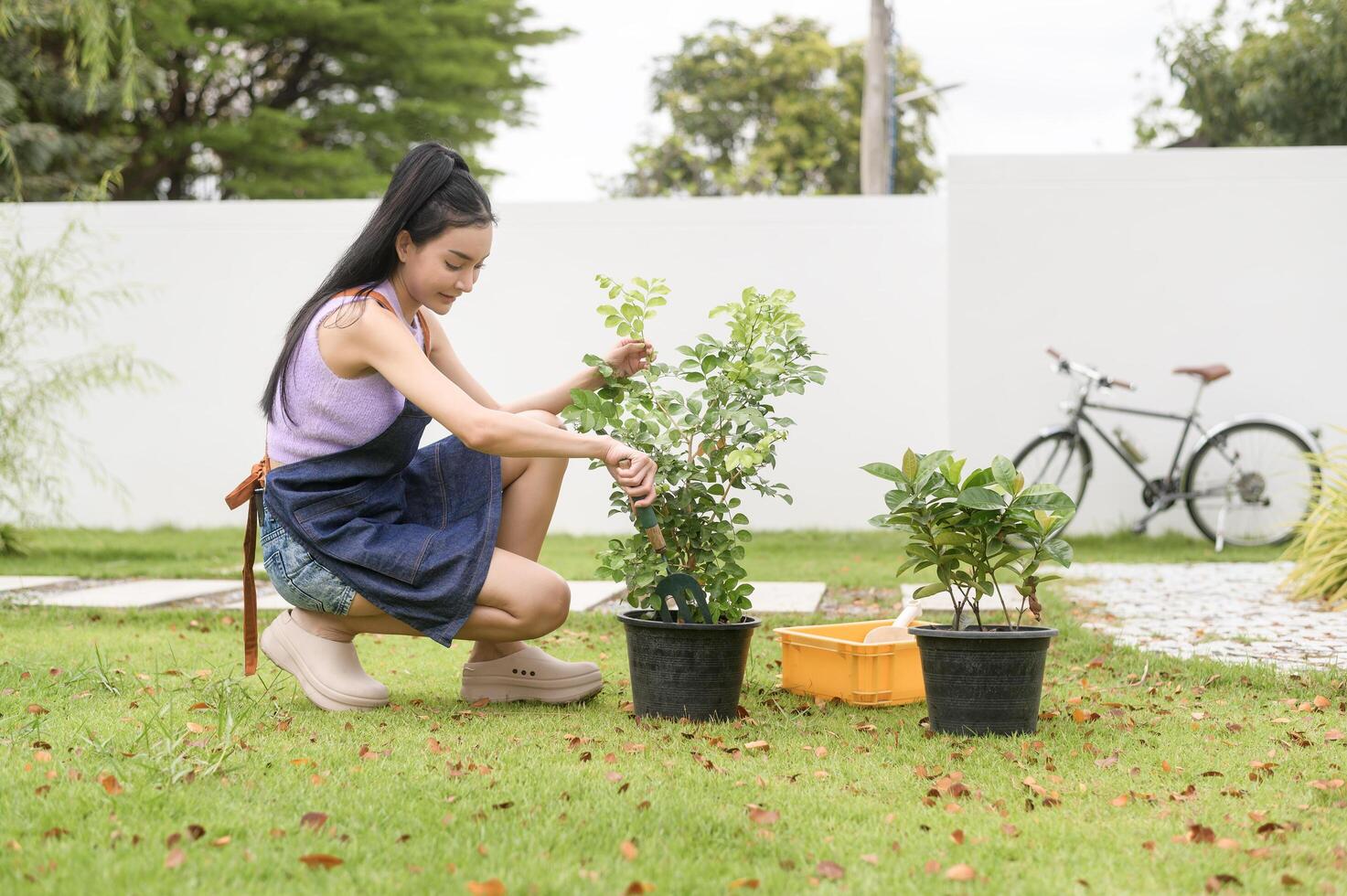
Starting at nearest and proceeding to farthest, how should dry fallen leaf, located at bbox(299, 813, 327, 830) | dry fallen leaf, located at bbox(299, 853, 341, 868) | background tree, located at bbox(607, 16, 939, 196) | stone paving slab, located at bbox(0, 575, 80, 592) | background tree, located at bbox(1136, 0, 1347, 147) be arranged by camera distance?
dry fallen leaf, located at bbox(299, 853, 341, 868)
dry fallen leaf, located at bbox(299, 813, 327, 830)
stone paving slab, located at bbox(0, 575, 80, 592)
background tree, located at bbox(1136, 0, 1347, 147)
background tree, located at bbox(607, 16, 939, 196)

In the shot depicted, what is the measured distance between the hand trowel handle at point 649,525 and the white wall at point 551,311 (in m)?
3.94

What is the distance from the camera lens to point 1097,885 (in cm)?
157

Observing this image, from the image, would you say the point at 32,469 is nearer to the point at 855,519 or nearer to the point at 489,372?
the point at 489,372

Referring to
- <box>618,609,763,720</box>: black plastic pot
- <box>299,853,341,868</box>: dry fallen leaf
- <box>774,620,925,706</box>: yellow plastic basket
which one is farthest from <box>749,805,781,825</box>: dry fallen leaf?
<box>774,620,925,706</box>: yellow plastic basket

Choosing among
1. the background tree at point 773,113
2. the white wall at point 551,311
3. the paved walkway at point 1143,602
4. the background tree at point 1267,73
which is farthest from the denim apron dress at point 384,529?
the background tree at point 773,113

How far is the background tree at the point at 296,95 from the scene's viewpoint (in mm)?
14430

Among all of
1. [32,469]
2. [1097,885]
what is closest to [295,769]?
[1097,885]

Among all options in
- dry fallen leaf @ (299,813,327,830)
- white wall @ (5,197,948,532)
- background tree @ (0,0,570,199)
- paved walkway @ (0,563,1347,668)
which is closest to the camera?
dry fallen leaf @ (299,813,327,830)

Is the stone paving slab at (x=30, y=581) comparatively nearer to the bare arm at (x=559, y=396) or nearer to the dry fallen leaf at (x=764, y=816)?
the bare arm at (x=559, y=396)

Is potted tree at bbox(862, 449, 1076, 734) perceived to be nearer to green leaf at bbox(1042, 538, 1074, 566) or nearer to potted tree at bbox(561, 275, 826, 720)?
green leaf at bbox(1042, 538, 1074, 566)

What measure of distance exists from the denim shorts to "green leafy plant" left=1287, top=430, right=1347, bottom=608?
3243 millimetres

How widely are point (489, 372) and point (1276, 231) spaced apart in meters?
4.02

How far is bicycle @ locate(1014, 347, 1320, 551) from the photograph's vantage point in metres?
5.99

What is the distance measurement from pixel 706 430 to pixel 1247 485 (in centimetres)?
428
